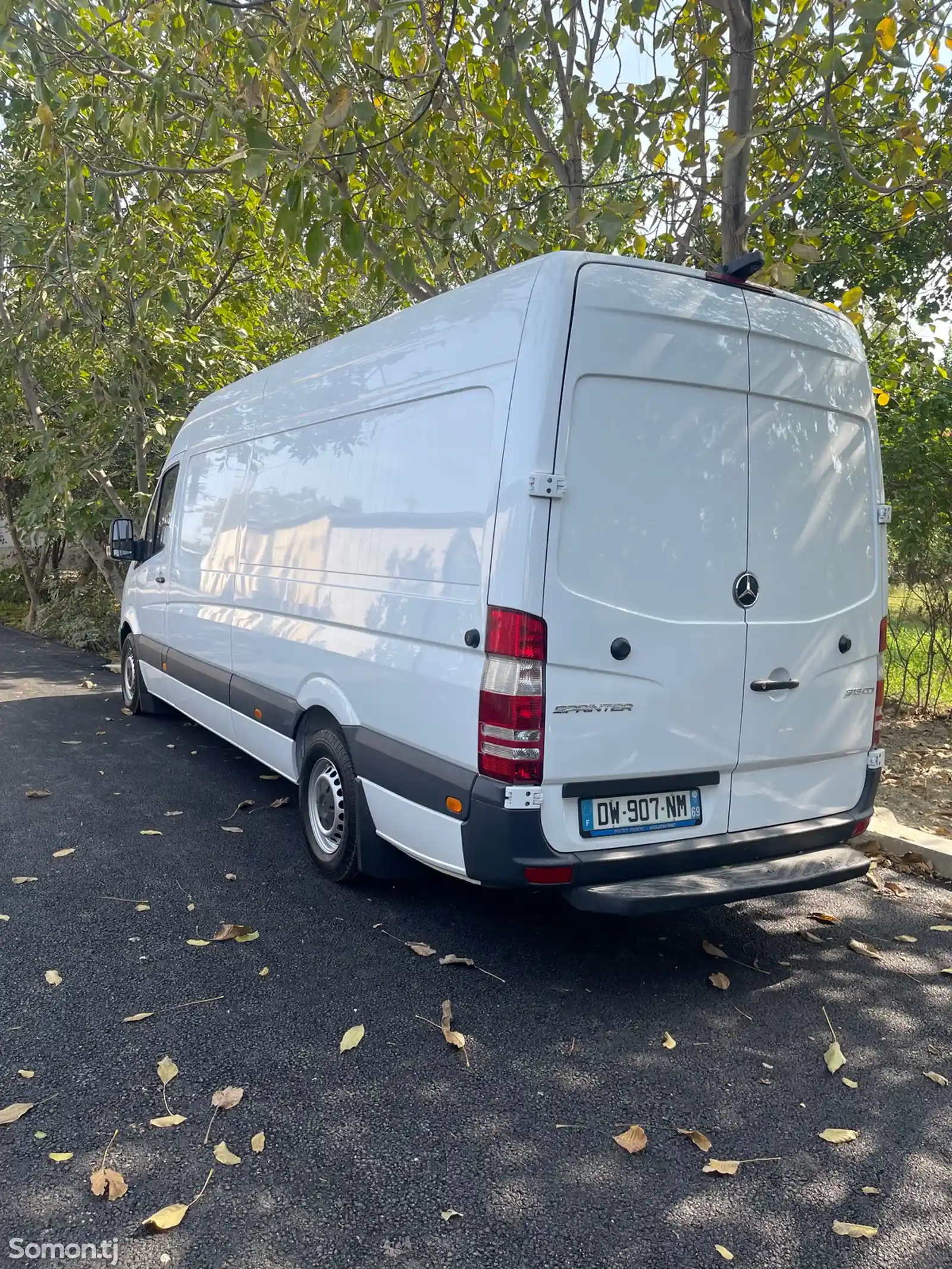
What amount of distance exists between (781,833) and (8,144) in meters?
13.3

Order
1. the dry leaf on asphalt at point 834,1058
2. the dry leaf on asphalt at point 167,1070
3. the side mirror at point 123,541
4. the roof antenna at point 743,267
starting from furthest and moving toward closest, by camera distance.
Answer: the side mirror at point 123,541
the roof antenna at point 743,267
the dry leaf on asphalt at point 834,1058
the dry leaf on asphalt at point 167,1070

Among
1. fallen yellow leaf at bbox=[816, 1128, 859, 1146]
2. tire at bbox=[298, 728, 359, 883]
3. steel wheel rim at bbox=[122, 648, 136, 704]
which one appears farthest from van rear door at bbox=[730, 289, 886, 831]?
steel wheel rim at bbox=[122, 648, 136, 704]

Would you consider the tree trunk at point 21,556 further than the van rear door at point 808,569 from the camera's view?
Yes

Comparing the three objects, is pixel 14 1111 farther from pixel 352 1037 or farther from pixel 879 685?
pixel 879 685

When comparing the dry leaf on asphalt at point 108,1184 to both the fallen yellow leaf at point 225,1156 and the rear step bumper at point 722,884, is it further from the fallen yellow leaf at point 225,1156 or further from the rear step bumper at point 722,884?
the rear step bumper at point 722,884

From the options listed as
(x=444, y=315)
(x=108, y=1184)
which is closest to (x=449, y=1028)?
(x=108, y=1184)

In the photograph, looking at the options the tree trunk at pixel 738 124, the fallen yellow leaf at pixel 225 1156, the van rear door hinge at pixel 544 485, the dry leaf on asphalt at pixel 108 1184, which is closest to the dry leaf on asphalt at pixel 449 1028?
the fallen yellow leaf at pixel 225 1156

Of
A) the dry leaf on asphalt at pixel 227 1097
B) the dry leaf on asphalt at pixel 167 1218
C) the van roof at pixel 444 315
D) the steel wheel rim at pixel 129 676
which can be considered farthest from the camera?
the steel wheel rim at pixel 129 676

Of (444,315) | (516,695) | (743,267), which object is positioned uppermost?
(743,267)

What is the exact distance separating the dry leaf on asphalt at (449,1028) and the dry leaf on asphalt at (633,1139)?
2.17ft

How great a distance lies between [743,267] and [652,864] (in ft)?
7.69

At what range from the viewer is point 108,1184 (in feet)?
8.30

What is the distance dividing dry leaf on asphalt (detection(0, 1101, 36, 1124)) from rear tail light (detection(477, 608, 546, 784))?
1743mm

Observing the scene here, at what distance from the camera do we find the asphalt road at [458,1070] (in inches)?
96.4
